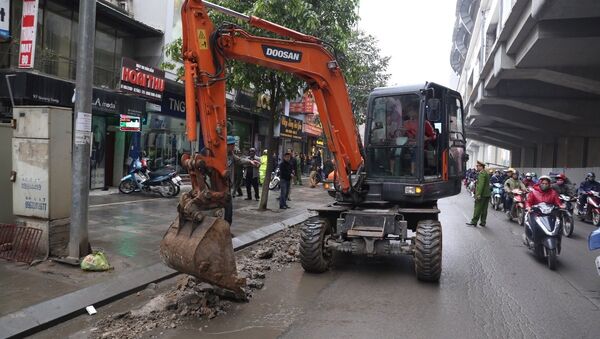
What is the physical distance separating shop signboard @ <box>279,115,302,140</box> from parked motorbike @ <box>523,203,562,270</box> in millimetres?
21295

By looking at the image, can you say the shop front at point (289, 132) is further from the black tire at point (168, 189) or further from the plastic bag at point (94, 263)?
the plastic bag at point (94, 263)

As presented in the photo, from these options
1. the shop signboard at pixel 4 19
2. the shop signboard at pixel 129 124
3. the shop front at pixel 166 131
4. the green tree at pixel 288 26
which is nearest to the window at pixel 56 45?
the shop signboard at pixel 129 124

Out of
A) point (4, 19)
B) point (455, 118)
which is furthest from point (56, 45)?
point (455, 118)

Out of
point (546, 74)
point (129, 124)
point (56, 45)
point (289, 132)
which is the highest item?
point (546, 74)

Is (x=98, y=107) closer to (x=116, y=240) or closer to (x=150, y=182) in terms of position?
(x=150, y=182)

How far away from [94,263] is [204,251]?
2329mm

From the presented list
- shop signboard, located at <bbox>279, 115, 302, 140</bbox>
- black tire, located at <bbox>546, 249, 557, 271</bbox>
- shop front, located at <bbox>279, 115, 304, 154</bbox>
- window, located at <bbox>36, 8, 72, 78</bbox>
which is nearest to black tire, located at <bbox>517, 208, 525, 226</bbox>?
black tire, located at <bbox>546, 249, 557, 271</bbox>

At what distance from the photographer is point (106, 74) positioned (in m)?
16.6

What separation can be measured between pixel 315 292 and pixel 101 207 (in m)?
7.72

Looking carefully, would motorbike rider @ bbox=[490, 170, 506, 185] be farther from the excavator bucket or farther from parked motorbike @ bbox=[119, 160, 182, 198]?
the excavator bucket

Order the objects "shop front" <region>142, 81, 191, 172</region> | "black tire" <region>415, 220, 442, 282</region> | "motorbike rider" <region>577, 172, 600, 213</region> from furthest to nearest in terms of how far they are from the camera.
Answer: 1. "shop front" <region>142, 81, 191, 172</region>
2. "motorbike rider" <region>577, 172, 600, 213</region>
3. "black tire" <region>415, 220, 442, 282</region>

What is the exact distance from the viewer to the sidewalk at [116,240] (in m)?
5.52

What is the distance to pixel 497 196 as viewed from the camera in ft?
60.6

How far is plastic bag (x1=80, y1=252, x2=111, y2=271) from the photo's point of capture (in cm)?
631
